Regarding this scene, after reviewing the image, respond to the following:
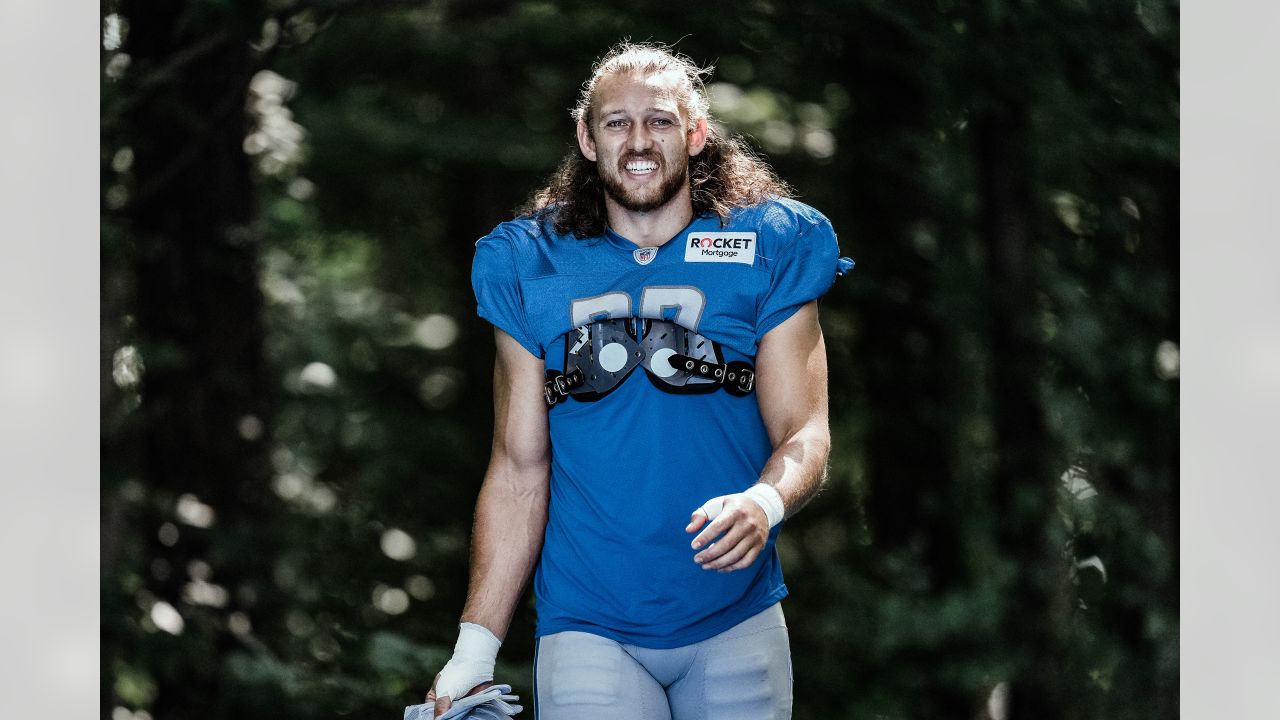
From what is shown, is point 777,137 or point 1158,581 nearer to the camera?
point 1158,581

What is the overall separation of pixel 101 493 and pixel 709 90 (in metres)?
3.38

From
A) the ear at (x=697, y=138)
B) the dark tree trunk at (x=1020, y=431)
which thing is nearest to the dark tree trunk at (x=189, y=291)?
the dark tree trunk at (x=1020, y=431)

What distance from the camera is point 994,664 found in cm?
608

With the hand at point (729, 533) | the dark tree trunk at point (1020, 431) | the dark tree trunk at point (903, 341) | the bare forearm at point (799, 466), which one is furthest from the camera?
the dark tree trunk at point (903, 341)

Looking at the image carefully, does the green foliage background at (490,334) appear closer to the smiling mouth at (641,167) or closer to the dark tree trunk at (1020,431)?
the dark tree trunk at (1020,431)

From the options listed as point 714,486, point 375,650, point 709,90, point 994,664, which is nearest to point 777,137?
point 709,90

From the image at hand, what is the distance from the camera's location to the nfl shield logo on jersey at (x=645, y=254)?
2.94 m

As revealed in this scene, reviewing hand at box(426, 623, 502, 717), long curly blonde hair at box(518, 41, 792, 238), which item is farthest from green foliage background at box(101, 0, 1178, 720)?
hand at box(426, 623, 502, 717)

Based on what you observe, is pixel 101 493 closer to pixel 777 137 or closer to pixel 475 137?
pixel 475 137

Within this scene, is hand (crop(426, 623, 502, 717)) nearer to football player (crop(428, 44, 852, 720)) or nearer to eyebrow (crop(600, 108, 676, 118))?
football player (crop(428, 44, 852, 720))

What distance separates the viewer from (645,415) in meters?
2.83

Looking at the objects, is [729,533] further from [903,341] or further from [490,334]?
[490,334]

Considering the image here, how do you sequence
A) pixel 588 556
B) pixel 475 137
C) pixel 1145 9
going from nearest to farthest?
pixel 588 556
pixel 1145 9
pixel 475 137

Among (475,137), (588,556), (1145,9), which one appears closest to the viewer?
(588,556)
